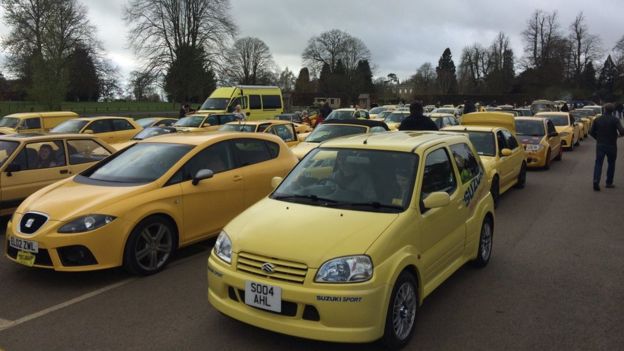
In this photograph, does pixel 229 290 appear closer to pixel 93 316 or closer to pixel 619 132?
pixel 93 316

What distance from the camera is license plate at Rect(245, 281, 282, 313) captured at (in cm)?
362

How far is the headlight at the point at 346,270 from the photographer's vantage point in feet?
11.7

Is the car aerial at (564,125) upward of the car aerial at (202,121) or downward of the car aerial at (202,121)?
downward

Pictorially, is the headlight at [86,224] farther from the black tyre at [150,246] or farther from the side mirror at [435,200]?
the side mirror at [435,200]

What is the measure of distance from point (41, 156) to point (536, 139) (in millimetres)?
12803

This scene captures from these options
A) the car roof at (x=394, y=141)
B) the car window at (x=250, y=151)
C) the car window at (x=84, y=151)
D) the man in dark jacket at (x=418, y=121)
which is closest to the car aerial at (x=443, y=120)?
the man in dark jacket at (x=418, y=121)

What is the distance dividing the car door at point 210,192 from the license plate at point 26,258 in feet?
5.15

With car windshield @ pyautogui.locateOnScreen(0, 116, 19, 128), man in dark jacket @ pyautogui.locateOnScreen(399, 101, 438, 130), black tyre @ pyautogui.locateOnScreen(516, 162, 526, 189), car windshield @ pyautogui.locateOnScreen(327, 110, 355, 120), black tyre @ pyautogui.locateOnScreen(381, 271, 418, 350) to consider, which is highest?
man in dark jacket @ pyautogui.locateOnScreen(399, 101, 438, 130)

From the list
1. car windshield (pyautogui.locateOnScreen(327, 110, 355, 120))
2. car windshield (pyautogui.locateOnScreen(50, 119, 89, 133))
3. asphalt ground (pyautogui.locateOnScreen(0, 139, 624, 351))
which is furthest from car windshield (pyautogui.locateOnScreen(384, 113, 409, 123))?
asphalt ground (pyautogui.locateOnScreen(0, 139, 624, 351))

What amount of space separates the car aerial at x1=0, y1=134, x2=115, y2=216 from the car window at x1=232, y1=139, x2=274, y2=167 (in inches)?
130

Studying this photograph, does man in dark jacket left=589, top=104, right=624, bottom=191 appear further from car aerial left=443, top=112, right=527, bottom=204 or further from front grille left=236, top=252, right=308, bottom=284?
front grille left=236, top=252, right=308, bottom=284

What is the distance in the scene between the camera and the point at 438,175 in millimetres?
4848

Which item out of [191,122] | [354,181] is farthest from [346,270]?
[191,122]

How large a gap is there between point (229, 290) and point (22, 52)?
50050 millimetres
